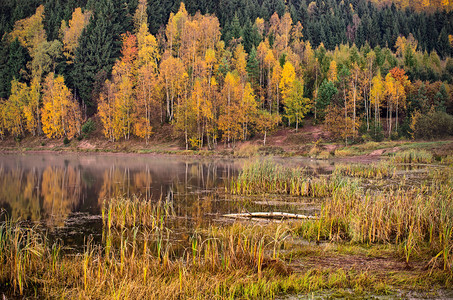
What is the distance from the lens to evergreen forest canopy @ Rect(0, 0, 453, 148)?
59.6 m

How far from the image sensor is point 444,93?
66000mm

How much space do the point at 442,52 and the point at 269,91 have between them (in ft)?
313

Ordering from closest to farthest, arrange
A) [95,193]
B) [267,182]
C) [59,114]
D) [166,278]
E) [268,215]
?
[166,278], [268,215], [267,182], [95,193], [59,114]

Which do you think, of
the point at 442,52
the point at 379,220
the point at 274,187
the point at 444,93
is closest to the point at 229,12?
the point at 444,93

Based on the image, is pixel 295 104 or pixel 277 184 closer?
pixel 277 184

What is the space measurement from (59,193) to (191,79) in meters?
52.7

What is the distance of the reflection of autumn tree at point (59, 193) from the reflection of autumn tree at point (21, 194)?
46 centimetres

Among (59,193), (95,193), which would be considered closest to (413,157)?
(95,193)

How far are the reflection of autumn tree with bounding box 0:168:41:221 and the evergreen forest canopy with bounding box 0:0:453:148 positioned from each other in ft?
96.8

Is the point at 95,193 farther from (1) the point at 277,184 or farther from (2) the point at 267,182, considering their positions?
(1) the point at 277,184

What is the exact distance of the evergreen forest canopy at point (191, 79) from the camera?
2347 inches

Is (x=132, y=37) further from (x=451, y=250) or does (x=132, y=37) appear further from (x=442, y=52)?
(x=442, y=52)

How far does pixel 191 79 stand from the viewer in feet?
232

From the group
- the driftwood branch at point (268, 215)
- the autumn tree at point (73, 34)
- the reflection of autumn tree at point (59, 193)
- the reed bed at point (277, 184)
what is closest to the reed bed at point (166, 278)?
the driftwood branch at point (268, 215)
